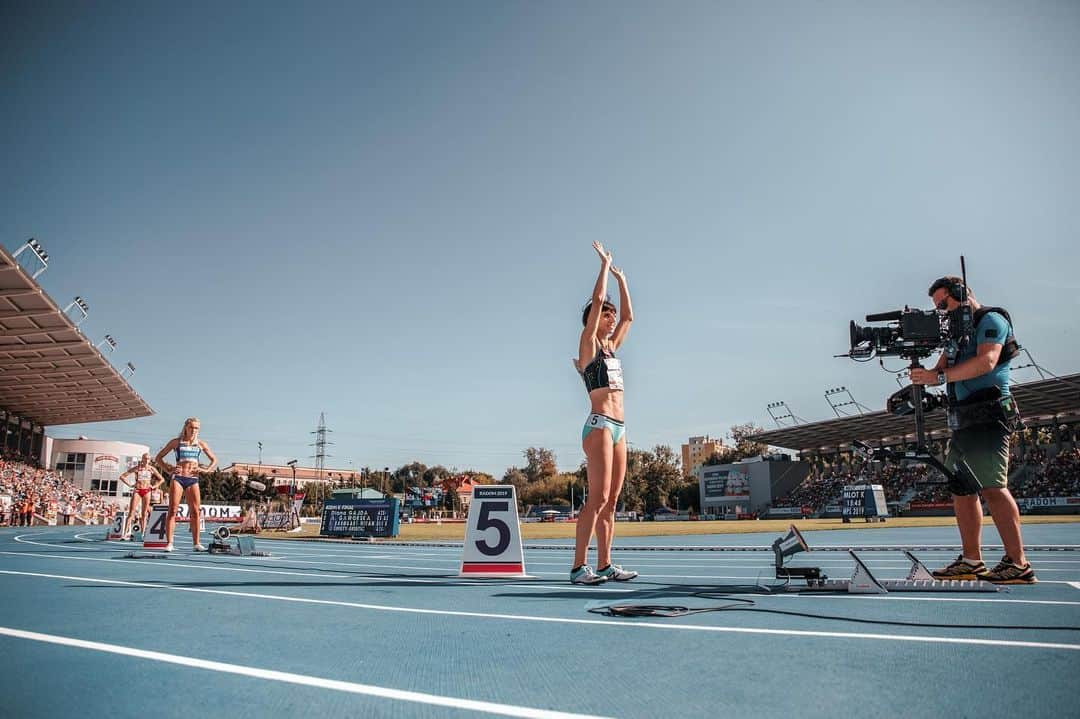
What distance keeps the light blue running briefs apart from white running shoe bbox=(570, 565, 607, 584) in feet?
3.81

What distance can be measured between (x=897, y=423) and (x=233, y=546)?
204 ft

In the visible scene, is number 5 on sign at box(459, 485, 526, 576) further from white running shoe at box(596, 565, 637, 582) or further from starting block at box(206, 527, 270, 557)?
starting block at box(206, 527, 270, 557)

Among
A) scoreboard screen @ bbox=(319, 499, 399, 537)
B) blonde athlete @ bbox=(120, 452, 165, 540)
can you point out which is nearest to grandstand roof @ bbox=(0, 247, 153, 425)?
blonde athlete @ bbox=(120, 452, 165, 540)

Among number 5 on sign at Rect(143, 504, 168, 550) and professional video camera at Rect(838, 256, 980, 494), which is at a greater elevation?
professional video camera at Rect(838, 256, 980, 494)

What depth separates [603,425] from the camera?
5.95m

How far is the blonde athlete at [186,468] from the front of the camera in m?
11.0

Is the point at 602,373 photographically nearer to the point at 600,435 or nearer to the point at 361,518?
the point at 600,435

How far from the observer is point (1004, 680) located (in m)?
2.24

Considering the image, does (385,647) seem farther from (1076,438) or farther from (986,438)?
(1076,438)

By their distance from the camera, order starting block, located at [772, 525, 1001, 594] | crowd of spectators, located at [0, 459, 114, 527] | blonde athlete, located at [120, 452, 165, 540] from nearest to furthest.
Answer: starting block, located at [772, 525, 1001, 594] < blonde athlete, located at [120, 452, 165, 540] < crowd of spectators, located at [0, 459, 114, 527]

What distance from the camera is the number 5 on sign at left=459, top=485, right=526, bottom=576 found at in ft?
23.0

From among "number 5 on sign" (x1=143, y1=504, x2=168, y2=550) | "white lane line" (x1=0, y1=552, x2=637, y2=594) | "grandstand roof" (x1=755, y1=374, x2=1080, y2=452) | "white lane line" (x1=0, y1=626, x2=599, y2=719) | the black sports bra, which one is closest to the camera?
"white lane line" (x1=0, y1=626, x2=599, y2=719)

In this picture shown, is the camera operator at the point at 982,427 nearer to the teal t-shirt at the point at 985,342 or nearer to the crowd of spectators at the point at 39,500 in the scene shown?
the teal t-shirt at the point at 985,342

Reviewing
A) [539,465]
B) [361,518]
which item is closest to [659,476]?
[539,465]
